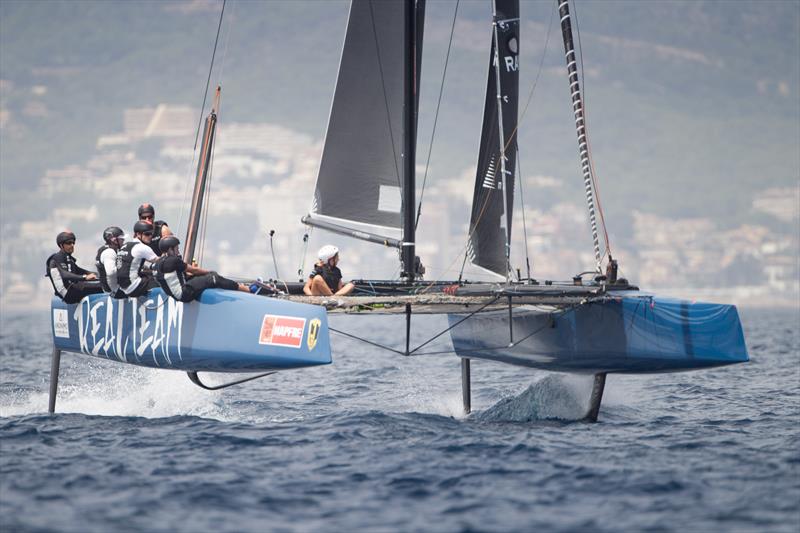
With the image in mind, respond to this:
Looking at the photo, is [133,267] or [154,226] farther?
[154,226]

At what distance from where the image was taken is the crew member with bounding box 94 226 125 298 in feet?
30.1

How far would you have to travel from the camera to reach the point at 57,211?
18112 centimetres

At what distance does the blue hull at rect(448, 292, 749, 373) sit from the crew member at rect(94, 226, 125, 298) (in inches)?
130

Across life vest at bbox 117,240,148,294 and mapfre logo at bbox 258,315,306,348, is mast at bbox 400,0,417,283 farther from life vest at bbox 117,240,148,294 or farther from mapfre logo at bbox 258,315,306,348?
life vest at bbox 117,240,148,294

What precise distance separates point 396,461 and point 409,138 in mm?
4227

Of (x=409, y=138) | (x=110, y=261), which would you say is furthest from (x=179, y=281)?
(x=409, y=138)

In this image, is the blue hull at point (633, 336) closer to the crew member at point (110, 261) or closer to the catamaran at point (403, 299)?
the catamaran at point (403, 299)

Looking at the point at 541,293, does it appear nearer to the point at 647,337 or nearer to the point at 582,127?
the point at 647,337

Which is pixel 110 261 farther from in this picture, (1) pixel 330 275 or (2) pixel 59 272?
(1) pixel 330 275

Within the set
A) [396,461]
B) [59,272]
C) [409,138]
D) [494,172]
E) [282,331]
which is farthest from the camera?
[494,172]

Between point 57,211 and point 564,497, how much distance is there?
184373mm

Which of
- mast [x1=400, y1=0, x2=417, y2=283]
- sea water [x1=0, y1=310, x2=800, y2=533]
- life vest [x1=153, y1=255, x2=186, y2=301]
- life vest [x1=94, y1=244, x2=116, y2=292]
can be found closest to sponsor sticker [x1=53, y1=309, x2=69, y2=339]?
sea water [x1=0, y1=310, x2=800, y2=533]

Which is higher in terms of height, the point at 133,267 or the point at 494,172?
the point at 494,172

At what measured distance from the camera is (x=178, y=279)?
336 inches
